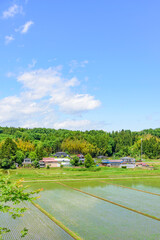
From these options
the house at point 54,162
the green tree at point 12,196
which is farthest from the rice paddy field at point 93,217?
the house at point 54,162

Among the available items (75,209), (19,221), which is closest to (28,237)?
(19,221)

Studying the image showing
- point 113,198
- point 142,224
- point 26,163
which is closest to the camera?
point 142,224

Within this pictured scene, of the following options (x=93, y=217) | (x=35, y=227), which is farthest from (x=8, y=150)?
(x=35, y=227)

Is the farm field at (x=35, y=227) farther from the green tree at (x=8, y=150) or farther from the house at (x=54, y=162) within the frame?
the house at (x=54, y=162)

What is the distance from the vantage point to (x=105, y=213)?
59.8 ft

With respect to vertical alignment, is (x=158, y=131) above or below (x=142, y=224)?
above

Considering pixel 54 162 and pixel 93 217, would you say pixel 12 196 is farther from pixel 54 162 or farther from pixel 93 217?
pixel 54 162

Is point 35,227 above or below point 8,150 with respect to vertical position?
below

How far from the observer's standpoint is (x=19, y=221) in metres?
15.9

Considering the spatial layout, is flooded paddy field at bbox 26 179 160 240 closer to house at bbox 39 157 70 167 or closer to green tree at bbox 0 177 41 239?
green tree at bbox 0 177 41 239

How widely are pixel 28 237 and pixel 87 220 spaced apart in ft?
15.9

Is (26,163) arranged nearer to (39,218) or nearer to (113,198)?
(113,198)

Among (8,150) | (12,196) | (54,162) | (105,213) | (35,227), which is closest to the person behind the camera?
(12,196)

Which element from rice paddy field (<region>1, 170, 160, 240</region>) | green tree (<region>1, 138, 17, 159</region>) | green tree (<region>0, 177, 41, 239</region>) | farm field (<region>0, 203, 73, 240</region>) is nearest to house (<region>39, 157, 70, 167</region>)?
green tree (<region>1, 138, 17, 159</region>)
